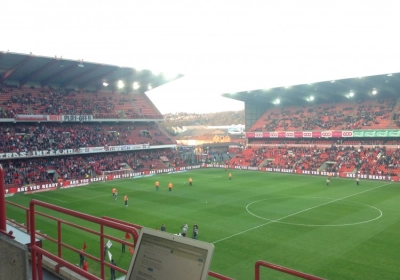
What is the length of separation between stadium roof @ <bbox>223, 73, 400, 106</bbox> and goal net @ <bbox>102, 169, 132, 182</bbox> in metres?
25.0

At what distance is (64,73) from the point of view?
53.8 metres

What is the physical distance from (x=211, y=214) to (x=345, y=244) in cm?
1034

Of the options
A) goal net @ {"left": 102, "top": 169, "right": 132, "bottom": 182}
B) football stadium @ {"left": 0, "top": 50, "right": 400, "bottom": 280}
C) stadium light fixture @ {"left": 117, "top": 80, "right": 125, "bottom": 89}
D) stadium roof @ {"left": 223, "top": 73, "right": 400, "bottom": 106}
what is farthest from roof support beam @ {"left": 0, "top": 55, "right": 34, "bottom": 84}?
stadium roof @ {"left": 223, "top": 73, "right": 400, "bottom": 106}

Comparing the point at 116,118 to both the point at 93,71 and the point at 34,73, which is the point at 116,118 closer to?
the point at 93,71

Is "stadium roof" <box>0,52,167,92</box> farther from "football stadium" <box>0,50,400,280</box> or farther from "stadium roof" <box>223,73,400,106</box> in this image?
"stadium roof" <box>223,73,400,106</box>

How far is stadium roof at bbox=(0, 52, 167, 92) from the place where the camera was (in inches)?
1848

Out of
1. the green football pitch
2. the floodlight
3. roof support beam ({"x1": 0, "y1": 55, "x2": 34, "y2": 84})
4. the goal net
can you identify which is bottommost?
the green football pitch

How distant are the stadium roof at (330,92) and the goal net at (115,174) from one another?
2498cm

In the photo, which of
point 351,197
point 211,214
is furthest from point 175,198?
point 351,197

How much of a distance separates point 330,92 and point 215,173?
25.1 metres

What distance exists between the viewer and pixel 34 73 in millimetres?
52000

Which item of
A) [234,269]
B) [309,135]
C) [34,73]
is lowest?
[234,269]

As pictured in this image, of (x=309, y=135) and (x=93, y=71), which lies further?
(x=309, y=135)

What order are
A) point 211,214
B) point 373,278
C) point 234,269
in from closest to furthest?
1. point 373,278
2. point 234,269
3. point 211,214
